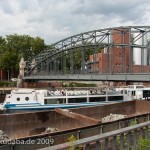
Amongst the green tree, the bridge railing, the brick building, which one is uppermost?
the green tree

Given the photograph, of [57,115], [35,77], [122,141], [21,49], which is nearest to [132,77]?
[57,115]

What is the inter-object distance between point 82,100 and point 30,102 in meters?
5.50

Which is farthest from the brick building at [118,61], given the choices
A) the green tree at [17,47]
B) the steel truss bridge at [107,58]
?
the green tree at [17,47]

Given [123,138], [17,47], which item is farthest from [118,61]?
[123,138]

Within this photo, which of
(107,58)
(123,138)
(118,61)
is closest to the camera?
(123,138)

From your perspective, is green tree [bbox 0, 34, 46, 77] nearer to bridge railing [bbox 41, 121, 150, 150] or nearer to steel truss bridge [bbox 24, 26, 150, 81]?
steel truss bridge [bbox 24, 26, 150, 81]

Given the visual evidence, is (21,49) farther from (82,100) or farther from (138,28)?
(82,100)

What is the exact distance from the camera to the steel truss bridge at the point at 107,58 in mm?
36781

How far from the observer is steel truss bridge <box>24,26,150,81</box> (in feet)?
121

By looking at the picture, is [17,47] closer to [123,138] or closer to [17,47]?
[17,47]

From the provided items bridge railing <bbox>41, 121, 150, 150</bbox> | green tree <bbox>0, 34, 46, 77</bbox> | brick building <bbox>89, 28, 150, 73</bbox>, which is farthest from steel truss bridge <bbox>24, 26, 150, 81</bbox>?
bridge railing <bbox>41, 121, 150, 150</bbox>

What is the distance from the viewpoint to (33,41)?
94.6 metres

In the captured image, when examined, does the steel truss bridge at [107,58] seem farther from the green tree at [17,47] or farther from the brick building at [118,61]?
the green tree at [17,47]

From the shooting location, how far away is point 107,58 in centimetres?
4388
